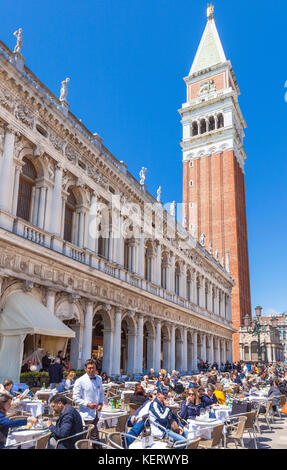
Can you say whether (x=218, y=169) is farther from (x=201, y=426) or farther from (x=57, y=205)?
(x=201, y=426)

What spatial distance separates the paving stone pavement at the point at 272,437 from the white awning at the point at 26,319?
22.6 feet

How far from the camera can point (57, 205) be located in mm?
17219

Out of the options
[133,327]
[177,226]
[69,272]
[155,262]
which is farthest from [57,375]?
[177,226]

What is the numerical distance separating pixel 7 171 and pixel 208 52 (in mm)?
63871

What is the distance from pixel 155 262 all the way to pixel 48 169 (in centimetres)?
1211

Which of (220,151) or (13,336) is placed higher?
(220,151)

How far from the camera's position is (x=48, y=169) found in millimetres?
17109

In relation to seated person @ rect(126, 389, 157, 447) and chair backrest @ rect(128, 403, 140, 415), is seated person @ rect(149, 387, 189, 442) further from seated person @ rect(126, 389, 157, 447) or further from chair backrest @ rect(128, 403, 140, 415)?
chair backrest @ rect(128, 403, 140, 415)

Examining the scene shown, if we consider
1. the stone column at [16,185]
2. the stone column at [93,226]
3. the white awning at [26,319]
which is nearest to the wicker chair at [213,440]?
the white awning at [26,319]

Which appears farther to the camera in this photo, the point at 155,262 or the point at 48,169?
the point at 155,262

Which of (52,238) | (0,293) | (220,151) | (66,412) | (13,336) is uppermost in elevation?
(220,151)
